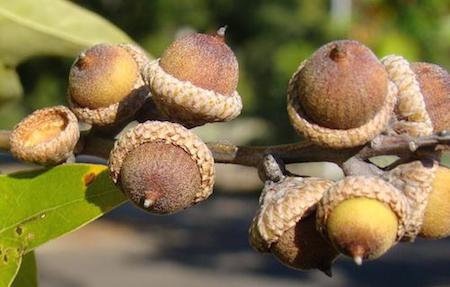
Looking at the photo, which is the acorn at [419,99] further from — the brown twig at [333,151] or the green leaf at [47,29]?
the green leaf at [47,29]

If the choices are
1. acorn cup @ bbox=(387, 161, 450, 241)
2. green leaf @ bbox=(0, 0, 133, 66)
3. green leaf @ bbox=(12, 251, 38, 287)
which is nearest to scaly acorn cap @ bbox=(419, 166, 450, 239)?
acorn cup @ bbox=(387, 161, 450, 241)

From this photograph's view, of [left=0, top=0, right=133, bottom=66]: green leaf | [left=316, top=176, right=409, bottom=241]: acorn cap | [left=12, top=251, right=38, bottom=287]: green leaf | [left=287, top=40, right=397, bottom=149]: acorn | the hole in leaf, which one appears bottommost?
[left=12, top=251, right=38, bottom=287]: green leaf

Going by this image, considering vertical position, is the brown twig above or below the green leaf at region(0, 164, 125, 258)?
above

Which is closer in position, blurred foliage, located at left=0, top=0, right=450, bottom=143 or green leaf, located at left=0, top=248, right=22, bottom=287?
green leaf, located at left=0, top=248, right=22, bottom=287

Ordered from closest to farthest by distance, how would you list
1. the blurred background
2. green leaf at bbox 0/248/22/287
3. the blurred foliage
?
green leaf at bbox 0/248/22/287
the blurred foliage
the blurred background

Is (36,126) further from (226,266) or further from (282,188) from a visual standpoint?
(226,266)

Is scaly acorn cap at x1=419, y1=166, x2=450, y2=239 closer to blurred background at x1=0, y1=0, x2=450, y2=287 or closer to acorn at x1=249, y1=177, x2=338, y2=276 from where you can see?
acorn at x1=249, y1=177, x2=338, y2=276

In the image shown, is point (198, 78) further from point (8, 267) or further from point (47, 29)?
point (47, 29)

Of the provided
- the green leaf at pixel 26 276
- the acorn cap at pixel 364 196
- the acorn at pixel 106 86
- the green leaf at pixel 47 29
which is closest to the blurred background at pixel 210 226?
the green leaf at pixel 47 29

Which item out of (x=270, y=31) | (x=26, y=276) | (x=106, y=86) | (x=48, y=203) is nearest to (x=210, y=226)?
(x=270, y=31)
